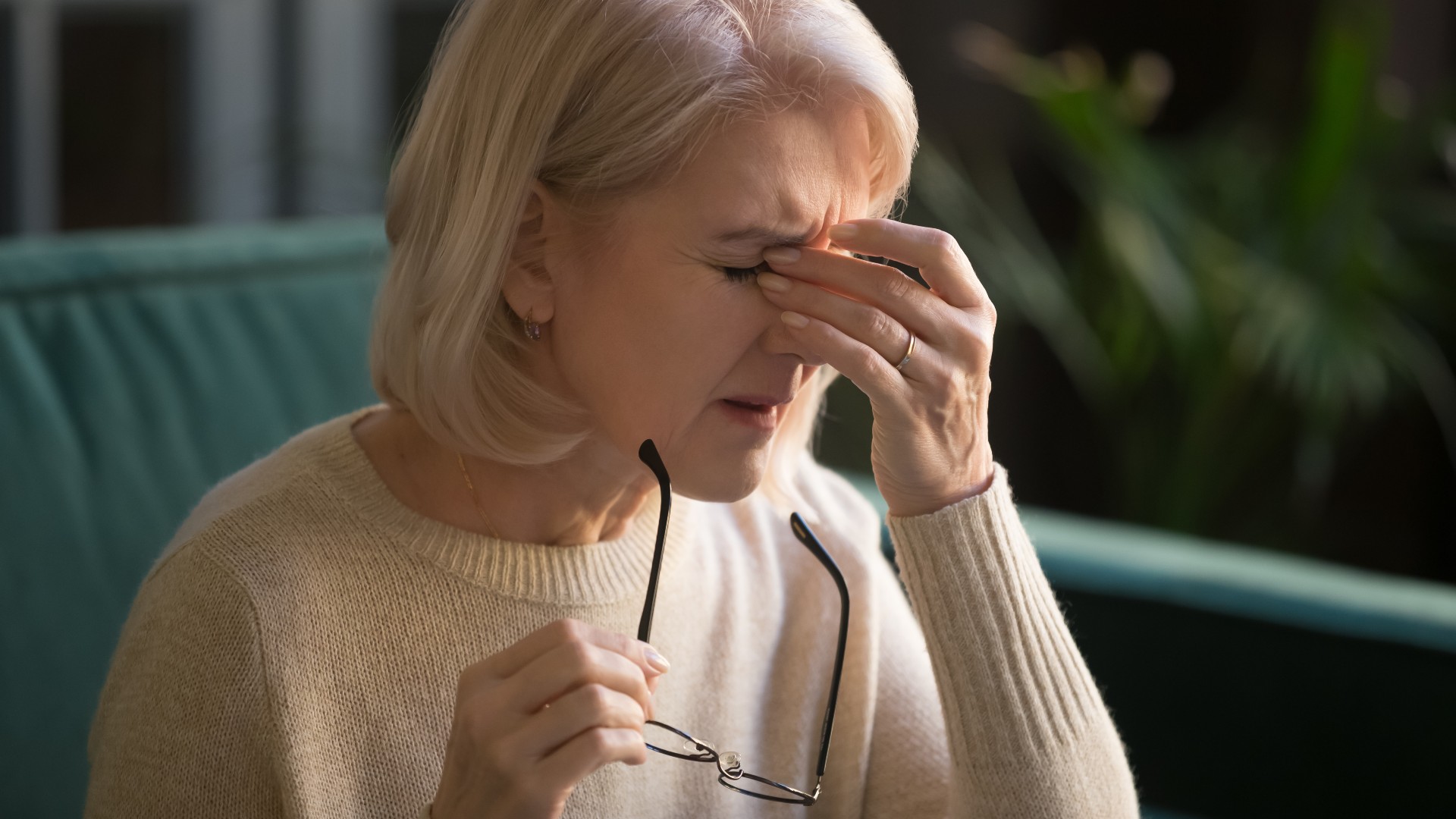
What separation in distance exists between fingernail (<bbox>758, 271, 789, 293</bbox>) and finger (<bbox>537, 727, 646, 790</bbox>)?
33 centimetres

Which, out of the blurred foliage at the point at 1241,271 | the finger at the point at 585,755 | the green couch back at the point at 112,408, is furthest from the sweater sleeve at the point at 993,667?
the blurred foliage at the point at 1241,271

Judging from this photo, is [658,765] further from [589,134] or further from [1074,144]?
[1074,144]

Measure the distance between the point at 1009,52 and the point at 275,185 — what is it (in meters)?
1.77

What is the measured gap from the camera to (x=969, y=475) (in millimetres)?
1101

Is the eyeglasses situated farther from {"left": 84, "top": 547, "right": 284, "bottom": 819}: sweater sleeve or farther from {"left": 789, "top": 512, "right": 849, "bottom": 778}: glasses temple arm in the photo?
{"left": 84, "top": 547, "right": 284, "bottom": 819}: sweater sleeve

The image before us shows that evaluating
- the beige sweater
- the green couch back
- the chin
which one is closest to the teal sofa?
the green couch back

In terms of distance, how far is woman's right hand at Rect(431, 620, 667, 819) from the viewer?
85 centimetres

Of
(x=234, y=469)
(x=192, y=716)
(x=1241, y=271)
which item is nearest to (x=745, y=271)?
(x=192, y=716)

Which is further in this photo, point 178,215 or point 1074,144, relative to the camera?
point 178,215

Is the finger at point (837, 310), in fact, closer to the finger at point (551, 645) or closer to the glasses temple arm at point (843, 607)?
the glasses temple arm at point (843, 607)

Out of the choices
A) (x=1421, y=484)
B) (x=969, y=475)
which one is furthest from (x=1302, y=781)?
(x=1421, y=484)

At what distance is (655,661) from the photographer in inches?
35.7

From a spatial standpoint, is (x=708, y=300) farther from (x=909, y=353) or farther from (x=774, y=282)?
(x=909, y=353)

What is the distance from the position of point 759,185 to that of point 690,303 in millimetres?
100
